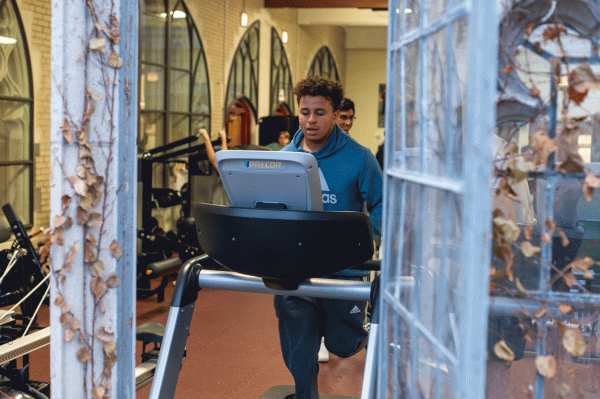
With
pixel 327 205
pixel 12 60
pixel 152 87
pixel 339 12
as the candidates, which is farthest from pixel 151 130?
pixel 339 12

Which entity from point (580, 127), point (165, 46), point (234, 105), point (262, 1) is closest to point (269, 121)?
point (234, 105)

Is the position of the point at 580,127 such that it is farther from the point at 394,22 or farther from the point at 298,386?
the point at 298,386

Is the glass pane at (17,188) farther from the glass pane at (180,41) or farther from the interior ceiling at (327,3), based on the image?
the interior ceiling at (327,3)

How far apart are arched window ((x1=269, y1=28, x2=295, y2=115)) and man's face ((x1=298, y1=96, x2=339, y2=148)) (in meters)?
9.70

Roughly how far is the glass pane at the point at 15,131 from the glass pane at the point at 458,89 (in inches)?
215

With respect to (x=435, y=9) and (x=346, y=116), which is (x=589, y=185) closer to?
(x=435, y=9)

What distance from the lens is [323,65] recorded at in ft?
53.3

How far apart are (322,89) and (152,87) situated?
5.91 m

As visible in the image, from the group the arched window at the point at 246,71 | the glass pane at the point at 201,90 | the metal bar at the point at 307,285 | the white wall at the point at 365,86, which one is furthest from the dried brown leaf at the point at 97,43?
the white wall at the point at 365,86

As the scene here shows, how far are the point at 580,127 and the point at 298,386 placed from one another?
1627mm

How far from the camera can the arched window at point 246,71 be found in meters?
10.5

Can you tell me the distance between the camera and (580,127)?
4.65 feet

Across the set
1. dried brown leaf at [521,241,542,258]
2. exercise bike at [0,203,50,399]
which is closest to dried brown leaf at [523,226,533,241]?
dried brown leaf at [521,241,542,258]

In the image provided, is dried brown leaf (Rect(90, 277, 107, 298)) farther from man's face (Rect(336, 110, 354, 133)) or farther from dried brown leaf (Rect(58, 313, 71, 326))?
man's face (Rect(336, 110, 354, 133))
